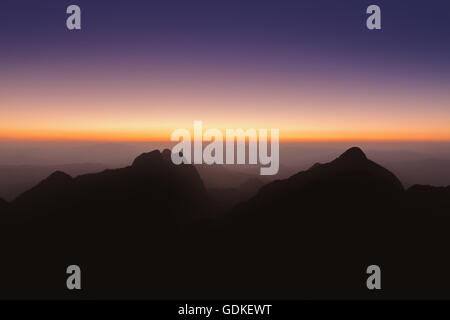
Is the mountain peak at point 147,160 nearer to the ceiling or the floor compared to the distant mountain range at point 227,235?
nearer to the ceiling

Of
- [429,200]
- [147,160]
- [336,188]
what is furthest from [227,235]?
[429,200]

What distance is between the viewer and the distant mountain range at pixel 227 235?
20.8 m

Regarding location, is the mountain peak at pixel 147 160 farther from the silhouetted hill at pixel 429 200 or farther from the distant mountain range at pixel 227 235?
the silhouetted hill at pixel 429 200

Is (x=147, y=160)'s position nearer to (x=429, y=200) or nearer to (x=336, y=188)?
(x=336, y=188)

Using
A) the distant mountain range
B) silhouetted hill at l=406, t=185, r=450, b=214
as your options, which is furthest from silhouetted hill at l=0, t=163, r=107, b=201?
silhouetted hill at l=406, t=185, r=450, b=214

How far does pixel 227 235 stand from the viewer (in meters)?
27.1

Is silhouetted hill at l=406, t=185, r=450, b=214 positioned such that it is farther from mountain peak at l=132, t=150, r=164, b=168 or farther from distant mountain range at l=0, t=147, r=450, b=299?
mountain peak at l=132, t=150, r=164, b=168

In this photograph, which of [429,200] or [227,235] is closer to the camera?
[227,235]


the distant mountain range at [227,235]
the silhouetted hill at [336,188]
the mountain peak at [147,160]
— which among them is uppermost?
the mountain peak at [147,160]

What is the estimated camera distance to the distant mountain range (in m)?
20.8

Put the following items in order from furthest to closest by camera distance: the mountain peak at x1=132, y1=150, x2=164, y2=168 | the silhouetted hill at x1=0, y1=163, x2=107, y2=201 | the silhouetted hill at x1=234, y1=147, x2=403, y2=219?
the mountain peak at x1=132, y1=150, x2=164, y2=168
the silhouetted hill at x1=234, y1=147, x2=403, y2=219
the silhouetted hill at x1=0, y1=163, x2=107, y2=201

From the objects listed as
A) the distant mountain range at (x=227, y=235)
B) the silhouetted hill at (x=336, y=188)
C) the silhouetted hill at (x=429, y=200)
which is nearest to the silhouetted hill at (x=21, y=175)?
the distant mountain range at (x=227, y=235)
